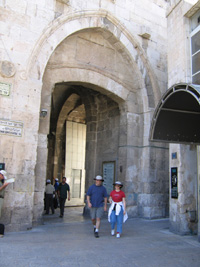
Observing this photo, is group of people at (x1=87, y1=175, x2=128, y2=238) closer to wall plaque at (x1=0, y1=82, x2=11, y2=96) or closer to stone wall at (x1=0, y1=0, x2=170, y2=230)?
stone wall at (x1=0, y1=0, x2=170, y2=230)

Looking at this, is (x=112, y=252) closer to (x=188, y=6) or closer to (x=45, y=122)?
(x=45, y=122)

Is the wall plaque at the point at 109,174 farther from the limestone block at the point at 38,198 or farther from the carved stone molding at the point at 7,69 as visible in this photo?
the carved stone molding at the point at 7,69

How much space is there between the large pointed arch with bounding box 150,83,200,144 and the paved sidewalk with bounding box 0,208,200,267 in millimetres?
2430

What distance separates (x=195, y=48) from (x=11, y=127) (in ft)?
18.0

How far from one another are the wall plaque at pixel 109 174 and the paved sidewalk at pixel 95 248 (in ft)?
9.69

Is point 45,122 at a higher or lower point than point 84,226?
higher

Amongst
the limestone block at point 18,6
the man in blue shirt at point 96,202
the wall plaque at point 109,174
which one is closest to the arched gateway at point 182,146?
the man in blue shirt at point 96,202

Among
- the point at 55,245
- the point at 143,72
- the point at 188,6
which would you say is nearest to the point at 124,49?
the point at 143,72

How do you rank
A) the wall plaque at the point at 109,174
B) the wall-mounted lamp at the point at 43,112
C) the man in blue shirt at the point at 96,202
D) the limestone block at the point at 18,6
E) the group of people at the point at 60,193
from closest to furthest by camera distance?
the man in blue shirt at the point at 96,202 < the limestone block at the point at 18,6 < the wall-mounted lamp at the point at 43,112 < the group of people at the point at 60,193 < the wall plaque at the point at 109,174

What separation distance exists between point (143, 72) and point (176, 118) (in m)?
4.56

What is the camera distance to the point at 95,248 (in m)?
5.76

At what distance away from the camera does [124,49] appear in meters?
10.7

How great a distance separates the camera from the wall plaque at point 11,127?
7488 mm

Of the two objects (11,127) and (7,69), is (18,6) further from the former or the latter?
(11,127)
